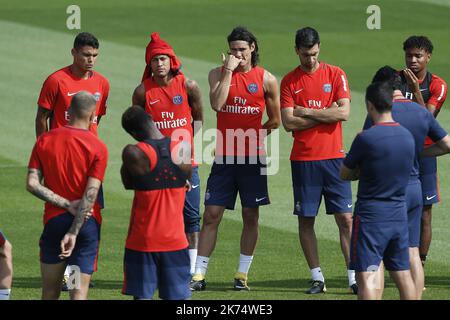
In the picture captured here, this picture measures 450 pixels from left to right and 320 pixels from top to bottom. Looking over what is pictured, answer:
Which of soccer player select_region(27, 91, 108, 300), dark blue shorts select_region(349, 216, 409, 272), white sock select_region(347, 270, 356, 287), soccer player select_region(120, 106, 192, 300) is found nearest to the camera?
soccer player select_region(120, 106, 192, 300)

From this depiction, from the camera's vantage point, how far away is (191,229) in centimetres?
1404

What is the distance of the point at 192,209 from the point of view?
13945 mm

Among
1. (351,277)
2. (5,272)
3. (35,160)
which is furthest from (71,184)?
(351,277)

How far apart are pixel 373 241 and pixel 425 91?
12.0 feet

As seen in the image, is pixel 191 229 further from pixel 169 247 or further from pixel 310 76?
pixel 169 247

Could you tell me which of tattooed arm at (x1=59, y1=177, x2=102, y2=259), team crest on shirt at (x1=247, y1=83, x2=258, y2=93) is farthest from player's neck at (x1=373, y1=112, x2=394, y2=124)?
team crest on shirt at (x1=247, y1=83, x2=258, y2=93)

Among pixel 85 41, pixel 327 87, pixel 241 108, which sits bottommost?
pixel 241 108

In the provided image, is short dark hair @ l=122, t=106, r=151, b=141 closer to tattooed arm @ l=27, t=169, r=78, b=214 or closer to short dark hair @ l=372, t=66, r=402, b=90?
tattooed arm @ l=27, t=169, r=78, b=214

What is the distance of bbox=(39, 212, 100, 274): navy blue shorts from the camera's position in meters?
11.0

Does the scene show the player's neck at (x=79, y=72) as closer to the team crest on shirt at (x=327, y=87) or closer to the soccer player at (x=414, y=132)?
the team crest on shirt at (x=327, y=87)

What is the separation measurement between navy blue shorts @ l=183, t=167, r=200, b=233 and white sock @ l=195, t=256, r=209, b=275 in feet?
1.17

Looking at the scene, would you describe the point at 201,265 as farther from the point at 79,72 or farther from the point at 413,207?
the point at 413,207
